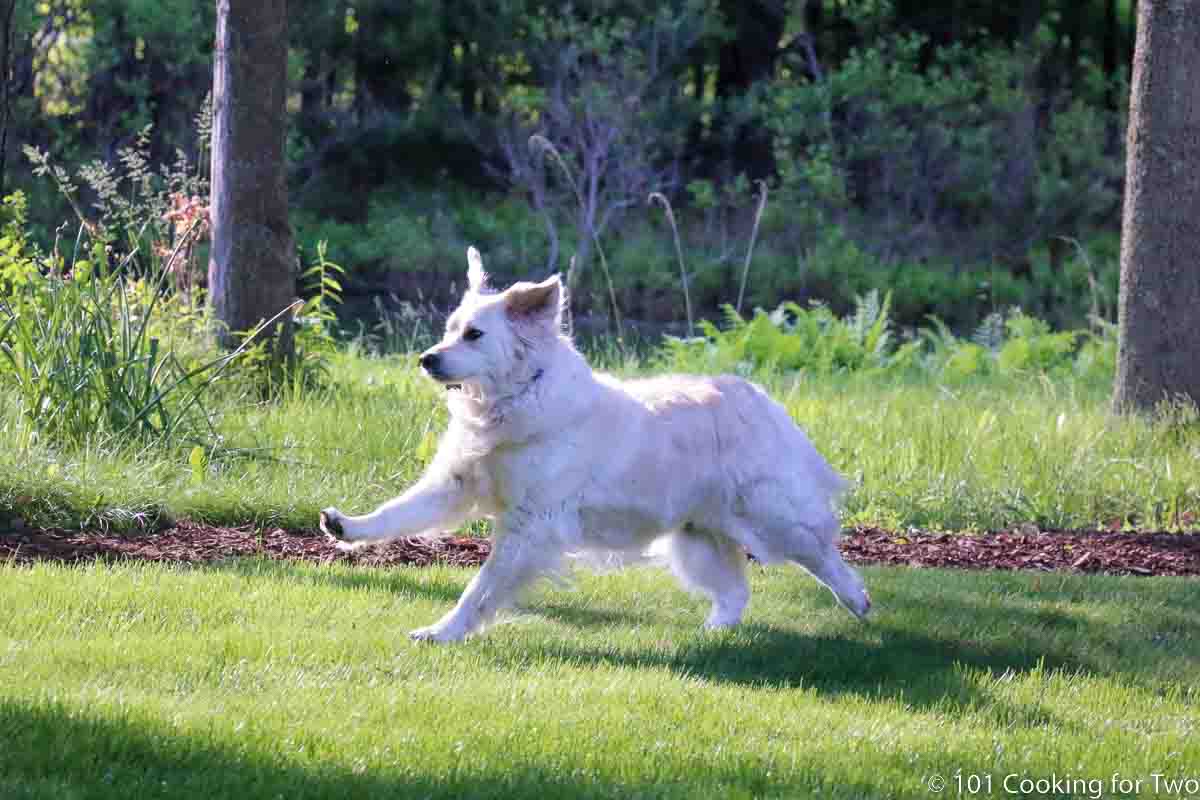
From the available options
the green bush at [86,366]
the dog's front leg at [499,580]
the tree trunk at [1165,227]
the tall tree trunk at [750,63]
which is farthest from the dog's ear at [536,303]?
the tall tree trunk at [750,63]

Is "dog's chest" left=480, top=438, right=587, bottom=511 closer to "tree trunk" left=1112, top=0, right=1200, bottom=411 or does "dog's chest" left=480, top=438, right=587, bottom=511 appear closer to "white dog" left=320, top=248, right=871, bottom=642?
"white dog" left=320, top=248, right=871, bottom=642

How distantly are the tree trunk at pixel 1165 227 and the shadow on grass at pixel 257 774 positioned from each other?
6.15m

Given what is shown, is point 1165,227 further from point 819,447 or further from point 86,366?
point 86,366

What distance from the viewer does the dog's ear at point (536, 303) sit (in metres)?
5.50

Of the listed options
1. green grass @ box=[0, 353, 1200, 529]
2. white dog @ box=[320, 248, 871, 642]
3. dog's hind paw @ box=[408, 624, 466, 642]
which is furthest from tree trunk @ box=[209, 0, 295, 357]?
dog's hind paw @ box=[408, 624, 466, 642]

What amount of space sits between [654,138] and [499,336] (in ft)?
63.2

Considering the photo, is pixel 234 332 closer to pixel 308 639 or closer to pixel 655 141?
pixel 308 639

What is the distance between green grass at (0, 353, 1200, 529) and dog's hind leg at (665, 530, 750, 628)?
200cm

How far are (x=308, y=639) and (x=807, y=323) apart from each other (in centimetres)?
941

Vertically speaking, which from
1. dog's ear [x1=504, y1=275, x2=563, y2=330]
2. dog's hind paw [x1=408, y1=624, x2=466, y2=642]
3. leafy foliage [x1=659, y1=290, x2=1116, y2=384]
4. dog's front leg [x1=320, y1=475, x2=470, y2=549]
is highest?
dog's ear [x1=504, y1=275, x2=563, y2=330]

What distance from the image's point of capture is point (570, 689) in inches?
189

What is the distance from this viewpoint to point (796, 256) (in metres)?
23.9

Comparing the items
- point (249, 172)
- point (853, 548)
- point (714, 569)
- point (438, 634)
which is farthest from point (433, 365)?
point (249, 172)

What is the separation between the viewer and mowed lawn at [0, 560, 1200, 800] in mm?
3994
